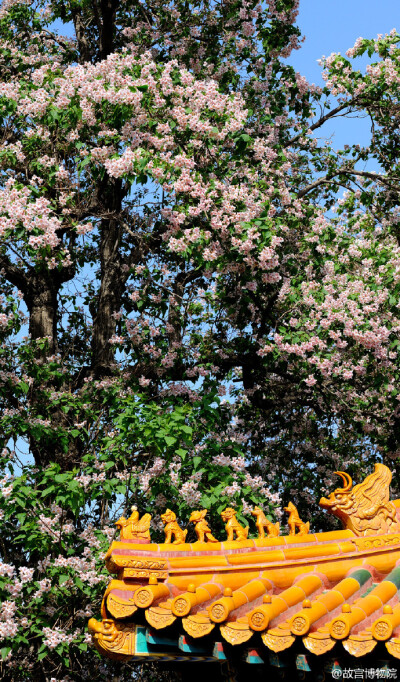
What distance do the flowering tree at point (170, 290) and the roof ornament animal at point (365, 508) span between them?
293 centimetres

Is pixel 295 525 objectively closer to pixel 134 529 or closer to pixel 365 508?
pixel 365 508

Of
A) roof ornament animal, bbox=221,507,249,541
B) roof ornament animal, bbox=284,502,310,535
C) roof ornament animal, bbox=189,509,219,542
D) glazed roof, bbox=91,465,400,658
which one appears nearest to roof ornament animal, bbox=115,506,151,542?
glazed roof, bbox=91,465,400,658

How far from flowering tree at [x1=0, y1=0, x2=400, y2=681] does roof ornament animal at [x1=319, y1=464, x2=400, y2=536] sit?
2933mm

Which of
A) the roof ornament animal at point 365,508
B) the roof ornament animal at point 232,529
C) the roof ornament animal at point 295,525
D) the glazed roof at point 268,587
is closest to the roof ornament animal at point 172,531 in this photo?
the glazed roof at point 268,587

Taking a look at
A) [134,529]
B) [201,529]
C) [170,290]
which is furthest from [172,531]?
[170,290]

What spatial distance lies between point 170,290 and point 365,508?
5.53 meters

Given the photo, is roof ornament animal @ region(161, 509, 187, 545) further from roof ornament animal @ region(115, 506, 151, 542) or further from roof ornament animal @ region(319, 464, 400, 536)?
roof ornament animal @ region(319, 464, 400, 536)

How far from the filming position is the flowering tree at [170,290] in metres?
8.91

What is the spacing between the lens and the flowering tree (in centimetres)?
891

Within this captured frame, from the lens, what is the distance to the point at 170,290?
1079 centimetres

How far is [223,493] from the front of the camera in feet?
28.5

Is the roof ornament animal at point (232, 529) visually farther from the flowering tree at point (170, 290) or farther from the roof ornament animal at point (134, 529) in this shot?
the flowering tree at point (170, 290)

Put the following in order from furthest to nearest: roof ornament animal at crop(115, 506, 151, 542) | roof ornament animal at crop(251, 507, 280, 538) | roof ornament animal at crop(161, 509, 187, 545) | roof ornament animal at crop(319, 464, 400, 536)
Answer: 1. roof ornament animal at crop(251, 507, 280, 538)
2. roof ornament animal at crop(161, 509, 187, 545)
3. roof ornament animal at crop(115, 506, 151, 542)
4. roof ornament animal at crop(319, 464, 400, 536)

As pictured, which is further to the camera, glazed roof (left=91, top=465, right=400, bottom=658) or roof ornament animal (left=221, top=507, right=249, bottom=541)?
roof ornament animal (left=221, top=507, right=249, bottom=541)
